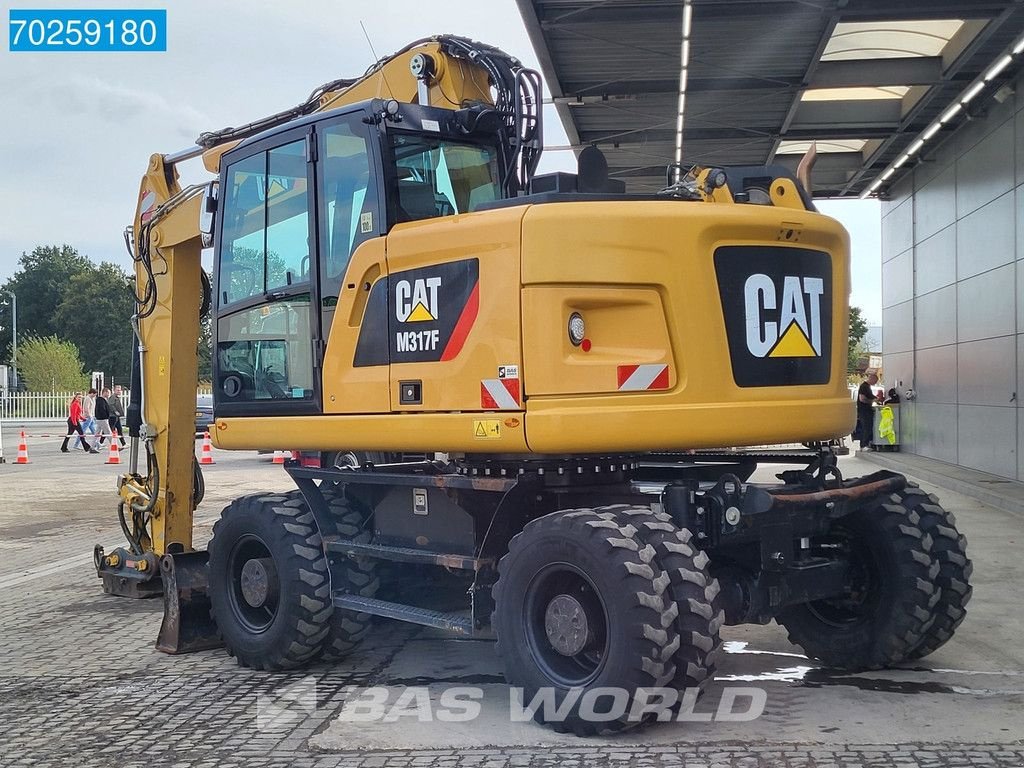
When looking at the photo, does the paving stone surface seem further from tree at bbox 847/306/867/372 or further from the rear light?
tree at bbox 847/306/867/372

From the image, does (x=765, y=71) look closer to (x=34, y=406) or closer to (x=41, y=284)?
(x=34, y=406)

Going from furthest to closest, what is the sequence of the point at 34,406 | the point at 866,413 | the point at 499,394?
the point at 34,406, the point at 866,413, the point at 499,394

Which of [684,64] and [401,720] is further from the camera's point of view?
[684,64]

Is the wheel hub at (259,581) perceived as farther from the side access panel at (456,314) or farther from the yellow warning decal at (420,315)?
the yellow warning decal at (420,315)

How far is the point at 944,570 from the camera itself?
6.24 meters

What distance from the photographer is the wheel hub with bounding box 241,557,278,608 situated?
677 cm

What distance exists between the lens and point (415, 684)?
6.33 meters

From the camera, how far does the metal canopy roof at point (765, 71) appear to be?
1302 cm

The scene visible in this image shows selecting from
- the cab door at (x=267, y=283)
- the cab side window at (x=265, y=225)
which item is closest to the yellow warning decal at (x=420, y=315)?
the cab door at (x=267, y=283)

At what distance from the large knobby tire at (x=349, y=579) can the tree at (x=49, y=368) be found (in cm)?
6041

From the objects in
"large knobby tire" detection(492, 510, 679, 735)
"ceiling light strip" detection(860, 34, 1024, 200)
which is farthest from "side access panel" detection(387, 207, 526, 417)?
"ceiling light strip" detection(860, 34, 1024, 200)

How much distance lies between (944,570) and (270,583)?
12.8ft

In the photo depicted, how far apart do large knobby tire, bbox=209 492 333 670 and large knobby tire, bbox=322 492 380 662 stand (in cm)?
9

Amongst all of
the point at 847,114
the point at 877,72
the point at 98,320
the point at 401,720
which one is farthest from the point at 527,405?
the point at 98,320
